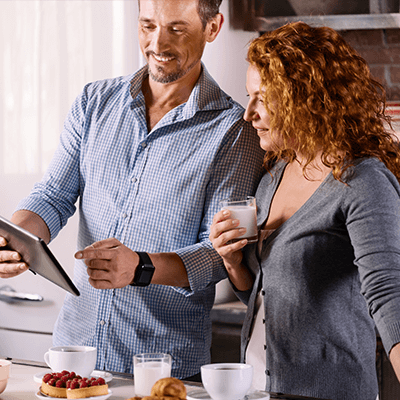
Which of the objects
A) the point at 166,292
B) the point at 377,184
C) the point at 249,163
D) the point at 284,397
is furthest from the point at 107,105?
the point at 284,397

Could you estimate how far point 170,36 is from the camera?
174cm

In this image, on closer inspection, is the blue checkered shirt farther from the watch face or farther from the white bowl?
the white bowl

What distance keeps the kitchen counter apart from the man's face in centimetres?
89

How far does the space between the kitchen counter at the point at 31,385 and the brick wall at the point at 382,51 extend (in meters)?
1.80

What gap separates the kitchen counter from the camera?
1155 mm

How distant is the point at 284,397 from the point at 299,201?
0.52 meters

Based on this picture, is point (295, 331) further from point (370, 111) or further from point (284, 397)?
point (370, 111)

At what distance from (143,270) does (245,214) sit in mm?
295

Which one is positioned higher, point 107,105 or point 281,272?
point 107,105

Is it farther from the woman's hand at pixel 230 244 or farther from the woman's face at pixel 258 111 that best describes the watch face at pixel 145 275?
the woman's face at pixel 258 111

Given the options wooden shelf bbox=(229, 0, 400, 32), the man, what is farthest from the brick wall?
the man

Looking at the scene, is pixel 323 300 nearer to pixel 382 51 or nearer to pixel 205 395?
pixel 205 395

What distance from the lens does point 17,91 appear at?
263 centimetres

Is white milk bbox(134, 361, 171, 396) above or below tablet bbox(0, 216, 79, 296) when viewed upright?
below
